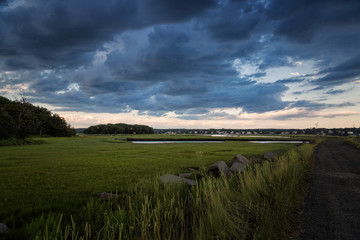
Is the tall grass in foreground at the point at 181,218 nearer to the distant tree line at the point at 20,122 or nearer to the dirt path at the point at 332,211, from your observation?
the dirt path at the point at 332,211

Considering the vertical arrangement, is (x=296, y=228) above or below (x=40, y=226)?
below

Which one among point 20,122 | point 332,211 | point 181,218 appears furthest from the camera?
point 20,122

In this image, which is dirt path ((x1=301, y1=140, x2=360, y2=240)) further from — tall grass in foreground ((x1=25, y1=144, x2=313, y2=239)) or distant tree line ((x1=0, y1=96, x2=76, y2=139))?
distant tree line ((x1=0, y1=96, x2=76, y2=139))

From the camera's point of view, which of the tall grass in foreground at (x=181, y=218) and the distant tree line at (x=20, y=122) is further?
the distant tree line at (x=20, y=122)

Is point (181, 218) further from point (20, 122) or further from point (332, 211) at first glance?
point (20, 122)

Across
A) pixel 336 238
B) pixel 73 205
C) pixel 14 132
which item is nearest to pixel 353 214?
pixel 336 238

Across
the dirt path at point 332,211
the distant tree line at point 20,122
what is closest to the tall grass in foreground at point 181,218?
the dirt path at point 332,211

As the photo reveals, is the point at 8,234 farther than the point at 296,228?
No

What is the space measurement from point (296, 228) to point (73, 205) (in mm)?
8864

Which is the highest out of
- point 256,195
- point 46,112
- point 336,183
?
point 46,112

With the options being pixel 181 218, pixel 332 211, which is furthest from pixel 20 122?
pixel 332 211

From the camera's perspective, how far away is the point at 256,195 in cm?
837

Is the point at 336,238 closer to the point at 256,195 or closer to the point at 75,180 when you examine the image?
the point at 256,195

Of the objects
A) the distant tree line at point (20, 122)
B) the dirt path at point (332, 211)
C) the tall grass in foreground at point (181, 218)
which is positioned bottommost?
the dirt path at point (332, 211)
